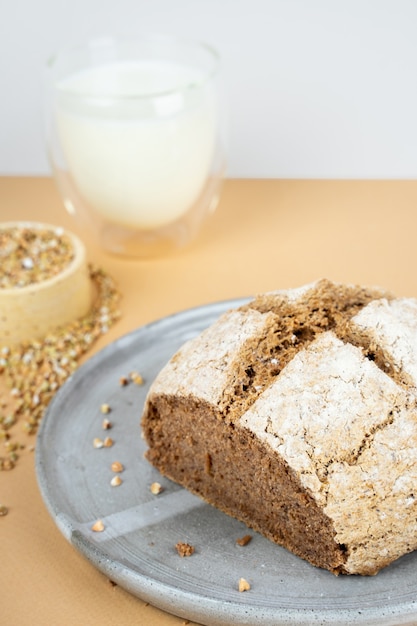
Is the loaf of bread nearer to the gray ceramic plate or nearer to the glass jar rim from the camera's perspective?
the gray ceramic plate

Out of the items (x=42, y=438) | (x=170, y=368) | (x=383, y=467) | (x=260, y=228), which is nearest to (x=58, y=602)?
(x=42, y=438)

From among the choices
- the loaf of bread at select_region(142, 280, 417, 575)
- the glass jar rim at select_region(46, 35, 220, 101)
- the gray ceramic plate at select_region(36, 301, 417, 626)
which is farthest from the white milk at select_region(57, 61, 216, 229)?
the loaf of bread at select_region(142, 280, 417, 575)

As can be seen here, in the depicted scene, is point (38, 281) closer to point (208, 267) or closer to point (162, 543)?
point (208, 267)

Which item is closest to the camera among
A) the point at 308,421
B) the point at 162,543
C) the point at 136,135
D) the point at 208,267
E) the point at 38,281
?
the point at 308,421

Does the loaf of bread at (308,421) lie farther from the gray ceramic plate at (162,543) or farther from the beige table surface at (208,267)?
the beige table surface at (208,267)

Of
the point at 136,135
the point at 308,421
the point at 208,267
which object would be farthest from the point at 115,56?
the point at 308,421

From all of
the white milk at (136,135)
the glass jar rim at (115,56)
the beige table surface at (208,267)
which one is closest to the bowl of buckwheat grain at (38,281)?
the beige table surface at (208,267)

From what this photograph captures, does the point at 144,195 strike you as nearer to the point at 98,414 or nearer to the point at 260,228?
the point at 260,228
